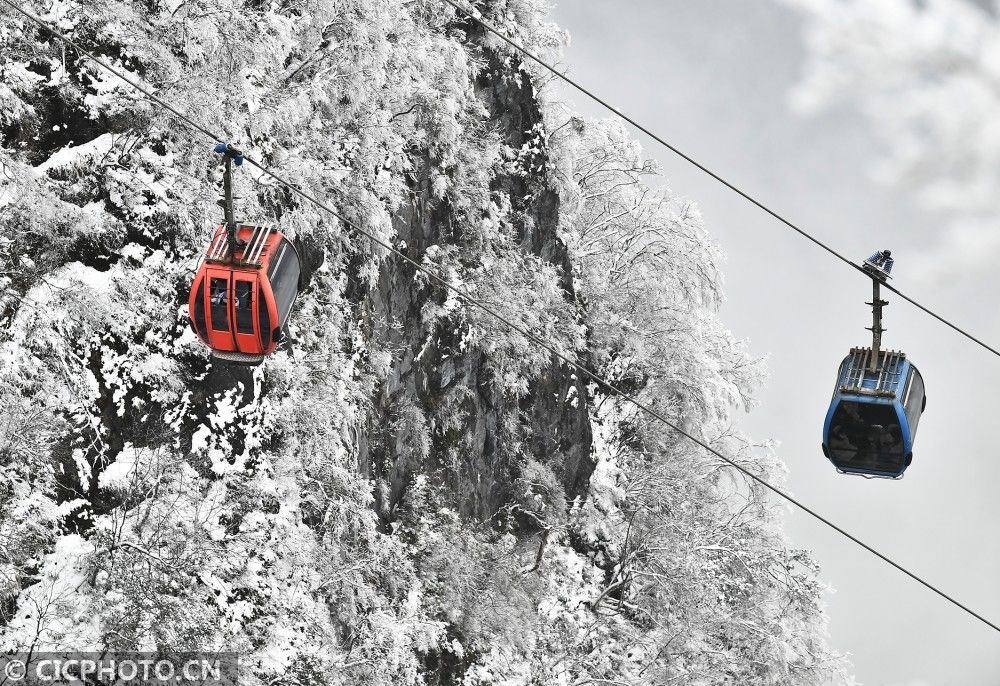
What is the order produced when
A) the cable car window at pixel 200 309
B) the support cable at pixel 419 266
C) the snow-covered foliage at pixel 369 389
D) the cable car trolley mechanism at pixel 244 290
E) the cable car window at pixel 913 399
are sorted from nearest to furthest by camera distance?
1. the support cable at pixel 419 266
2. the cable car trolley mechanism at pixel 244 290
3. the cable car window at pixel 200 309
4. the cable car window at pixel 913 399
5. the snow-covered foliage at pixel 369 389

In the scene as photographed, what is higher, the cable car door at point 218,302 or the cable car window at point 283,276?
the cable car window at point 283,276

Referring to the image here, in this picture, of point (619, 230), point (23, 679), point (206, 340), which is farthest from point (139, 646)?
point (619, 230)

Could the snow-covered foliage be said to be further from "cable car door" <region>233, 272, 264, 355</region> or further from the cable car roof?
the cable car roof

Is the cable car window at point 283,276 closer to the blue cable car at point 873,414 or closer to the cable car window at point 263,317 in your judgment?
the cable car window at point 263,317

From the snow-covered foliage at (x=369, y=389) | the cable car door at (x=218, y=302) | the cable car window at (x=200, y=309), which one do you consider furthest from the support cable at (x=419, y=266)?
the cable car window at (x=200, y=309)

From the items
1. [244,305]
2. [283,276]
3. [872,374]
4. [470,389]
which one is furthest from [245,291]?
[470,389]

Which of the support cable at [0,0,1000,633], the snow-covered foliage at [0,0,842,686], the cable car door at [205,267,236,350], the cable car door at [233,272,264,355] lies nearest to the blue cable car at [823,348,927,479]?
the support cable at [0,0,1000,633]

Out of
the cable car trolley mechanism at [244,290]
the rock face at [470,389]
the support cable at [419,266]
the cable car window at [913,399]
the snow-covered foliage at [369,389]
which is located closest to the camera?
the support cable at [419,266]

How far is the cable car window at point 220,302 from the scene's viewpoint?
11.0 metres

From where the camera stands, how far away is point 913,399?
11.7 m

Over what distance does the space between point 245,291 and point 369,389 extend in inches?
305

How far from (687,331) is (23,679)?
62.2ft

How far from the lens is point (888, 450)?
1168 cm

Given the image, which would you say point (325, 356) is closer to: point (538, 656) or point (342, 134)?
point (342, 134)
